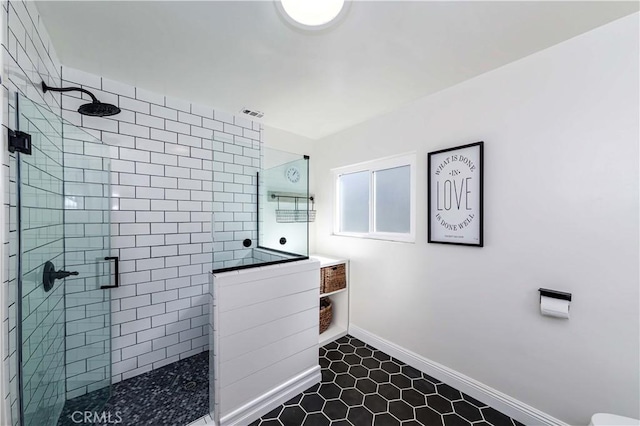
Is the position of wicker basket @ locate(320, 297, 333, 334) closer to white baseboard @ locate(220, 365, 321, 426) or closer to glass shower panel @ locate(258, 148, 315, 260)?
white baseboard @ locate(220, 365, 321, 426)

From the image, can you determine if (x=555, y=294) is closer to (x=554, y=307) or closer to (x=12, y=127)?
(x=554, y=307)

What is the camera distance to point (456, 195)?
70.0 inches

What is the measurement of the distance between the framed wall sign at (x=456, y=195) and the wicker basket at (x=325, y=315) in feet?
4.21

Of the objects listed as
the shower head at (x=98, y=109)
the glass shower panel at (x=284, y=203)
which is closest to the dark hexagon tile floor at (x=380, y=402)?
the glass shower panel at (x=284, y=203)

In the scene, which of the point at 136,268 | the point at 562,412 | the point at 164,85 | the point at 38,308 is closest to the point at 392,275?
the point at 562,412

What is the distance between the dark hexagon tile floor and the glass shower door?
43.4 inches

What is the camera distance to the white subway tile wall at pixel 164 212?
180 centimetres

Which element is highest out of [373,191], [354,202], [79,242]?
[373,191]

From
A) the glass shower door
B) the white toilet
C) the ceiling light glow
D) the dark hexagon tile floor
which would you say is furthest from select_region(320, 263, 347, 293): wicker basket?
the ceiling light glow

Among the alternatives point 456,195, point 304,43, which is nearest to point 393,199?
point 456,195

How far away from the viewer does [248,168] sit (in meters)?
1.98

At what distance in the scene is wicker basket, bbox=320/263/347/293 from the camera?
2.39 m

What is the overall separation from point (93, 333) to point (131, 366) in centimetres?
47

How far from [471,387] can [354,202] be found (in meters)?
1.77
